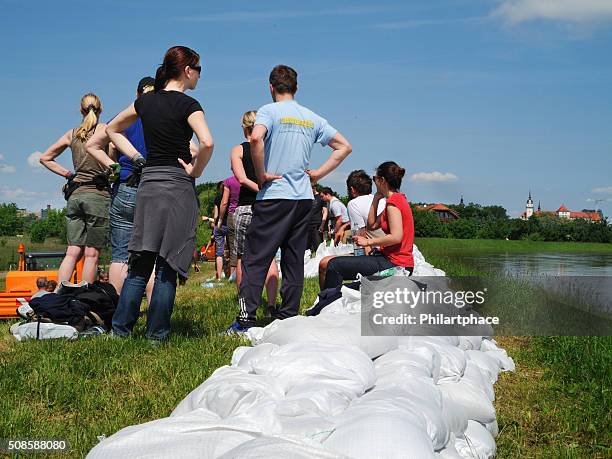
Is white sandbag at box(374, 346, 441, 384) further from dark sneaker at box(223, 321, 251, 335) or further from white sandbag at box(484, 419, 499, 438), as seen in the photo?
dark sneaker at box(223, 321, 251, 335)

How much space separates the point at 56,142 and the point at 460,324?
339 centimetres

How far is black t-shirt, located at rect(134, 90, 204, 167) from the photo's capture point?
13.8 feet

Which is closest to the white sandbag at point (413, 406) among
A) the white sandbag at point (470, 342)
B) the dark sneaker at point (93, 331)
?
the white sandbag at point (470, 342)

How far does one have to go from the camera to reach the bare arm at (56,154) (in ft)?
19.1

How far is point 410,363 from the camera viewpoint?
2.97m

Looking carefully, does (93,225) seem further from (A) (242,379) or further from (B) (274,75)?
(A) (242,379)

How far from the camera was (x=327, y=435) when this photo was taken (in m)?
2.01

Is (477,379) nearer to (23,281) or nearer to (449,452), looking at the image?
(449,452)

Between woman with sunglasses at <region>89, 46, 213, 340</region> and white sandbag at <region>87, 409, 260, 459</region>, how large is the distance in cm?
214

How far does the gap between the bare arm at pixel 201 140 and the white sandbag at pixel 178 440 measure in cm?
223

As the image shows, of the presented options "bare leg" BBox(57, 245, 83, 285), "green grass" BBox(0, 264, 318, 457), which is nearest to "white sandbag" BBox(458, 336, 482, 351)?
"green grass" BBox(0, 264, 318, 457)

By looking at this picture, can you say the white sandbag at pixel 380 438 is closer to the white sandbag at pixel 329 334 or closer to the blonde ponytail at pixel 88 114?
the white sandbag at pixel 329 334

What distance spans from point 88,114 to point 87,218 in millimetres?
780

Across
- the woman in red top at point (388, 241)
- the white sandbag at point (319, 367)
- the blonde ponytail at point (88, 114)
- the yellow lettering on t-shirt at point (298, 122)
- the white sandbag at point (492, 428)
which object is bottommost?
the white sandbag at point (492, 428)
